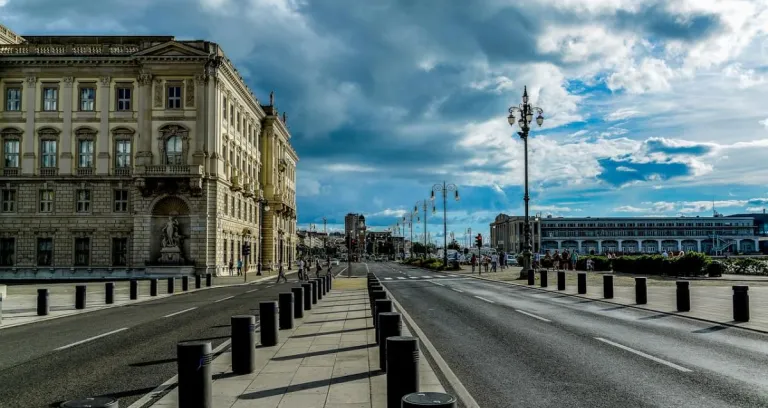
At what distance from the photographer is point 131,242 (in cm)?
5350

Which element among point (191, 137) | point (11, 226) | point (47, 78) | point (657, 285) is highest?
point (47, 78)

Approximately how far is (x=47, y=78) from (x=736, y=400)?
6052 centimetres

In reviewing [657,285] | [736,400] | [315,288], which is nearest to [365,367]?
[736,400]

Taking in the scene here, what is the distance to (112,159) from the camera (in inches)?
2149

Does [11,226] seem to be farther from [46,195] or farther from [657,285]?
[657,285]

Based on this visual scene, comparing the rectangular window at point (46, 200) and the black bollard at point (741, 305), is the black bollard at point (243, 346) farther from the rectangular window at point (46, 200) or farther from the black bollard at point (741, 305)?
the rectangular window at point (46, 200)

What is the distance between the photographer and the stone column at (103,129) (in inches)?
2143

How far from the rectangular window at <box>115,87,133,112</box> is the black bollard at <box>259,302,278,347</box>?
49228 mm

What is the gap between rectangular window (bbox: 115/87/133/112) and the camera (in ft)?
181

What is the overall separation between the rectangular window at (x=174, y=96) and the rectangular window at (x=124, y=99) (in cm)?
389

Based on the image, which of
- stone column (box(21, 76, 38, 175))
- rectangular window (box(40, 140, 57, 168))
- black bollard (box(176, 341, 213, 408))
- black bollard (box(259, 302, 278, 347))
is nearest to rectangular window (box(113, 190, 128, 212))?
rectangular window (box(40, 140, 57, 168))

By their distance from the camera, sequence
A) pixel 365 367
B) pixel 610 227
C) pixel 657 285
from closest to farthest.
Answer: pixel 365 367, pixel 657 285, pixel 610 227

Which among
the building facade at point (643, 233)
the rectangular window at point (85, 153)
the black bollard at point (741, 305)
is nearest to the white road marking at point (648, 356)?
the black bollard at point (741, 305)

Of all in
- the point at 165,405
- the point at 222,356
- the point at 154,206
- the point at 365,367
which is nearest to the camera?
the point at 165,405
